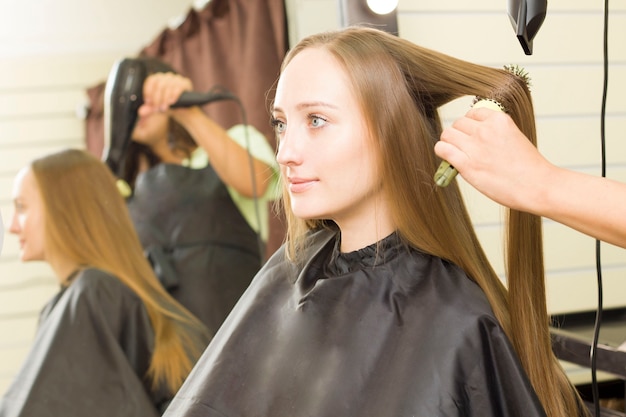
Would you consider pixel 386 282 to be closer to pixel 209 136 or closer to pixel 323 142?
pixel 323 142

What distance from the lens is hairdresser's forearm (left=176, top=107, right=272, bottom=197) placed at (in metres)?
1.89

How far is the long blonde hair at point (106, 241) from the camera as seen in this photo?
175cm

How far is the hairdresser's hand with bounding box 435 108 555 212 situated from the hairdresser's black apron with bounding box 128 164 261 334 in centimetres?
101

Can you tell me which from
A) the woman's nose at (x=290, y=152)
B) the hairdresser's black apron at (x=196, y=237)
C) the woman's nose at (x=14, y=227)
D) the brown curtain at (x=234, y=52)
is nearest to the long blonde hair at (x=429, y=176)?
the woman's nose at (x=290, y=152)

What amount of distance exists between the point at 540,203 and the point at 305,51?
484 millimetres

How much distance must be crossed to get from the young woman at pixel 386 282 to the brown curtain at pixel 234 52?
25.4 inches

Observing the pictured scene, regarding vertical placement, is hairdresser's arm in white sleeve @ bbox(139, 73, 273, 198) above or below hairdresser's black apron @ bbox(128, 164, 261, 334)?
above

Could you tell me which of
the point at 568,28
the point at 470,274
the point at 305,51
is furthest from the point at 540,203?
the point at 568,28

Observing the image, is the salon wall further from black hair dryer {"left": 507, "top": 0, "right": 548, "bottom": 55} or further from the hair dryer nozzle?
black hair dryer {"left": 507, "top": 0, "right": 548, "bottom": 55}

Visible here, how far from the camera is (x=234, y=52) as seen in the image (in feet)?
6.48

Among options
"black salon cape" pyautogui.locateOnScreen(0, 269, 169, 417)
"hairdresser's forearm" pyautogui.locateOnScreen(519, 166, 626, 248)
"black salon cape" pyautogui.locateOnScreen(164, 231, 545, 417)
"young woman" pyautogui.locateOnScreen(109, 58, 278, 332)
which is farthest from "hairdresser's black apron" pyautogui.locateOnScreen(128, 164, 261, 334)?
"hairdresser's forearm" pyautogui.locateOnScreen(519, 166, 626, 248)

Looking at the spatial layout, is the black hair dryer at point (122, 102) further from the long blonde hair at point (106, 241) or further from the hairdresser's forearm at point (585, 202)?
the hairdresser's forearm at point (585, 202)

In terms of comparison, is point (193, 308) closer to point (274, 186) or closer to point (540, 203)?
point (274, 186)

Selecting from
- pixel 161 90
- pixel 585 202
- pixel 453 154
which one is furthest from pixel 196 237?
pixel 585 202
